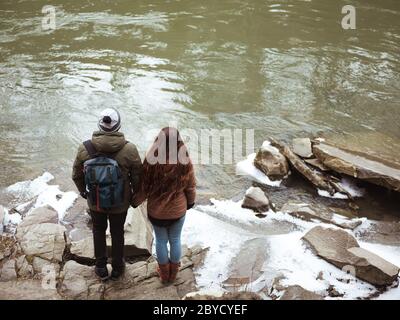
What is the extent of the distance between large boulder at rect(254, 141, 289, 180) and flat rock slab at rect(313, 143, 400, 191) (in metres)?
0.72

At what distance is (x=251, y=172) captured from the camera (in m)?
8.27

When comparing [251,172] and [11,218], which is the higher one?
[11,218]

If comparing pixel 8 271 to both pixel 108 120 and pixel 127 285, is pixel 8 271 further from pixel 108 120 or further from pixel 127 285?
pixel 108 120

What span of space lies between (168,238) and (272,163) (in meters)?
3.77

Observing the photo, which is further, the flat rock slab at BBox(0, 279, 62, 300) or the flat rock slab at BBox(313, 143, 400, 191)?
the flat rock slab at BBox(313, 143, 400, 191)

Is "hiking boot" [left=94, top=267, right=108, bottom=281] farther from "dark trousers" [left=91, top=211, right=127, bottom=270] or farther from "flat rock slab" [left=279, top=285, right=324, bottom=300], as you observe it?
"flat rock slab" [left=279, top=285, right=324, bottom=300]

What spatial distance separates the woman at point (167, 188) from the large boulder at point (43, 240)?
149 cm

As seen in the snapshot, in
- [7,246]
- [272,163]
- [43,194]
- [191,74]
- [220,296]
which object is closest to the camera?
[220,296]

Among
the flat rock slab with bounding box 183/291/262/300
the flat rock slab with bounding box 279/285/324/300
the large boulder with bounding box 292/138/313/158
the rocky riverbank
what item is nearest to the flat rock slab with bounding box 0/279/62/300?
the rocky riverbank

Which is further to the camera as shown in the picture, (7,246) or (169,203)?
(7,246)

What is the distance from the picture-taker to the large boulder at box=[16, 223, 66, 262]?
17.5ft

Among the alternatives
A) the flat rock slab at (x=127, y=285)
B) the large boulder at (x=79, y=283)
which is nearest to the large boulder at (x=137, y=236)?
the flat rock slab at (x=127, y=285)

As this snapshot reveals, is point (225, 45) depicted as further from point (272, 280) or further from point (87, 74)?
point (272, 280)

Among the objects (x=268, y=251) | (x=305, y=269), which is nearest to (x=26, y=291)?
(x=268, y=251)
